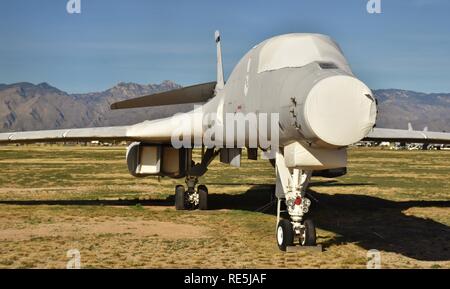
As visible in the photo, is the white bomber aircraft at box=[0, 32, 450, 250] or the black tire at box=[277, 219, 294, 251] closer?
the white bomber aircraft at box=[0, 32, 450, 250]

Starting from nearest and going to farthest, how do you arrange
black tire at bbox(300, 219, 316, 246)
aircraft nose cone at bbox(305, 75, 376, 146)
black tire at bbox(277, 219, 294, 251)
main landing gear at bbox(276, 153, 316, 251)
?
aircraft nose cone at bbox(305, 75, 376, 146) → main landing gear at bbox(276, 153, 316, 251) → black tire at bbox(277, 219, 294, 251) → black tire at bbox(300, 219, 316, 246)

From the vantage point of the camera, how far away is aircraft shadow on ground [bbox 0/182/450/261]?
42.2 ft

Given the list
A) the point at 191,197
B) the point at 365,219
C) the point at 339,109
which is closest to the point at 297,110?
the point at 339,109

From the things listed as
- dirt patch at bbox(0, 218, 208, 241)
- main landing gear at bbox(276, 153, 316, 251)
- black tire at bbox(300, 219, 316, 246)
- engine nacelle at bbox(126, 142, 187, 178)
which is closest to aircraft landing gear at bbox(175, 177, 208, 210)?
engine nacelle at bbox(126, 142, 187, 178)

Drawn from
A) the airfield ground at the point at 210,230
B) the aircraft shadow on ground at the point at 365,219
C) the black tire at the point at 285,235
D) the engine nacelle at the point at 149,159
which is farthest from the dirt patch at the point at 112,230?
the aircraft shadow on ground at the point at 365,219

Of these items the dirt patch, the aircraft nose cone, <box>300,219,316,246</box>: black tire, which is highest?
the aircraft nose cone

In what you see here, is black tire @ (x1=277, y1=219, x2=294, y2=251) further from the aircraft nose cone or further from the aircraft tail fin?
the aircraft tail fin

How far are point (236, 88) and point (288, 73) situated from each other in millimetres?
2936

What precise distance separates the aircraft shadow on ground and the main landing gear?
99 centimetres

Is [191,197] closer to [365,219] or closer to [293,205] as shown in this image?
[365,219]

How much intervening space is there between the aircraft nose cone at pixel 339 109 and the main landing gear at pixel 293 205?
247 centimetres

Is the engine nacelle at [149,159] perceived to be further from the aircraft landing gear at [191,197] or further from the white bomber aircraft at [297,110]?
the aircraft landing gear at [191,197]

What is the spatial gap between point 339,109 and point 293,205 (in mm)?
3062

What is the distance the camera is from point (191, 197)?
19.6 metres
